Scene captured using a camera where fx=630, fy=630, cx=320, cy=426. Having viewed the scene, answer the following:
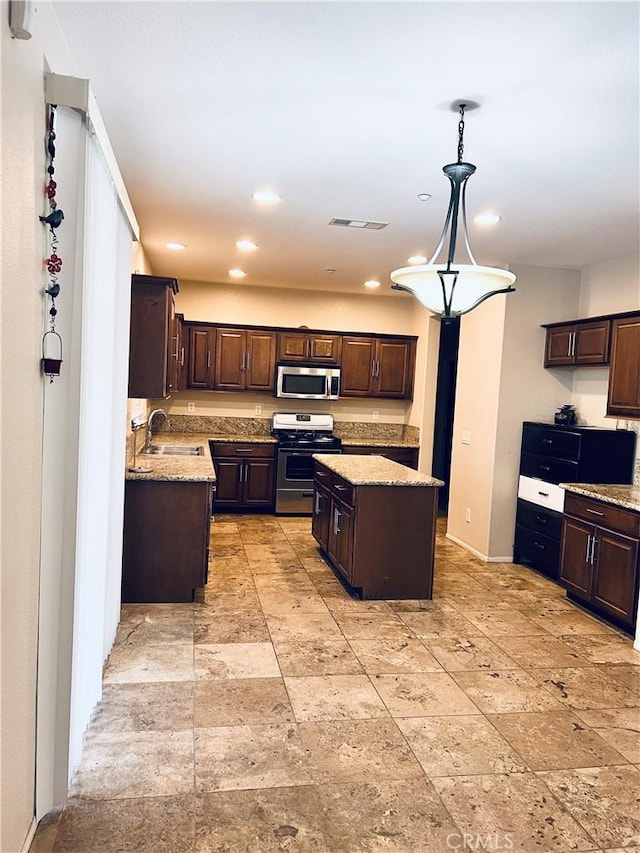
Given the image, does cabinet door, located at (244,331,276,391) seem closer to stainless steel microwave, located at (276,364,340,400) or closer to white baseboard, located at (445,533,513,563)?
stainless steel microwave, located at (276,364,340,400)

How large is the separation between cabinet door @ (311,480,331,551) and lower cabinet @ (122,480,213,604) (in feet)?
4.60

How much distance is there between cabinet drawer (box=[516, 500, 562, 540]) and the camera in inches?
202

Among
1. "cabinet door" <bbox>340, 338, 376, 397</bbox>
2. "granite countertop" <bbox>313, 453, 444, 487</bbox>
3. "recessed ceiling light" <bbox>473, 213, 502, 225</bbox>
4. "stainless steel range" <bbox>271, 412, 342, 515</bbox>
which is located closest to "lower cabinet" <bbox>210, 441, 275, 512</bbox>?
"stainless steel range" <bbox>271, 412, 342, 515</bbox>

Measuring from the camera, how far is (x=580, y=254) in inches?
199

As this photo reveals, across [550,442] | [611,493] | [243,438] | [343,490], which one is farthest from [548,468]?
[243,438]

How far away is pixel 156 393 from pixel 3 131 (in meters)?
2.75

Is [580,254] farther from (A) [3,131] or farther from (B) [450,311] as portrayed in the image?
(A) [3,131]

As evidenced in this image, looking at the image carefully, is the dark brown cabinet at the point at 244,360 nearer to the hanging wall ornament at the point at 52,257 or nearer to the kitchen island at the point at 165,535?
the kitchen island at the point at 165,535

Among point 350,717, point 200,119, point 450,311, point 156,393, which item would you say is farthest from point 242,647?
point 200,119

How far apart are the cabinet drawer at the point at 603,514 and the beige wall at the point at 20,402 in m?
3.49

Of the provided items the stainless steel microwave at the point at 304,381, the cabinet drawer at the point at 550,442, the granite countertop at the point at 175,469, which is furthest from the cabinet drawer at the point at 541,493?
the stainless steel microwave at the point at 304,381

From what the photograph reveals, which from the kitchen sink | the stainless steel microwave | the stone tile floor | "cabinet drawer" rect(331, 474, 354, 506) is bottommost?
the stone tile floor

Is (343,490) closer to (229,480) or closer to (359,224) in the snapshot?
(359,224)

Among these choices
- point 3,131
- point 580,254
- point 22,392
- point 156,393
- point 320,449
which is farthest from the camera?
point 320,449
